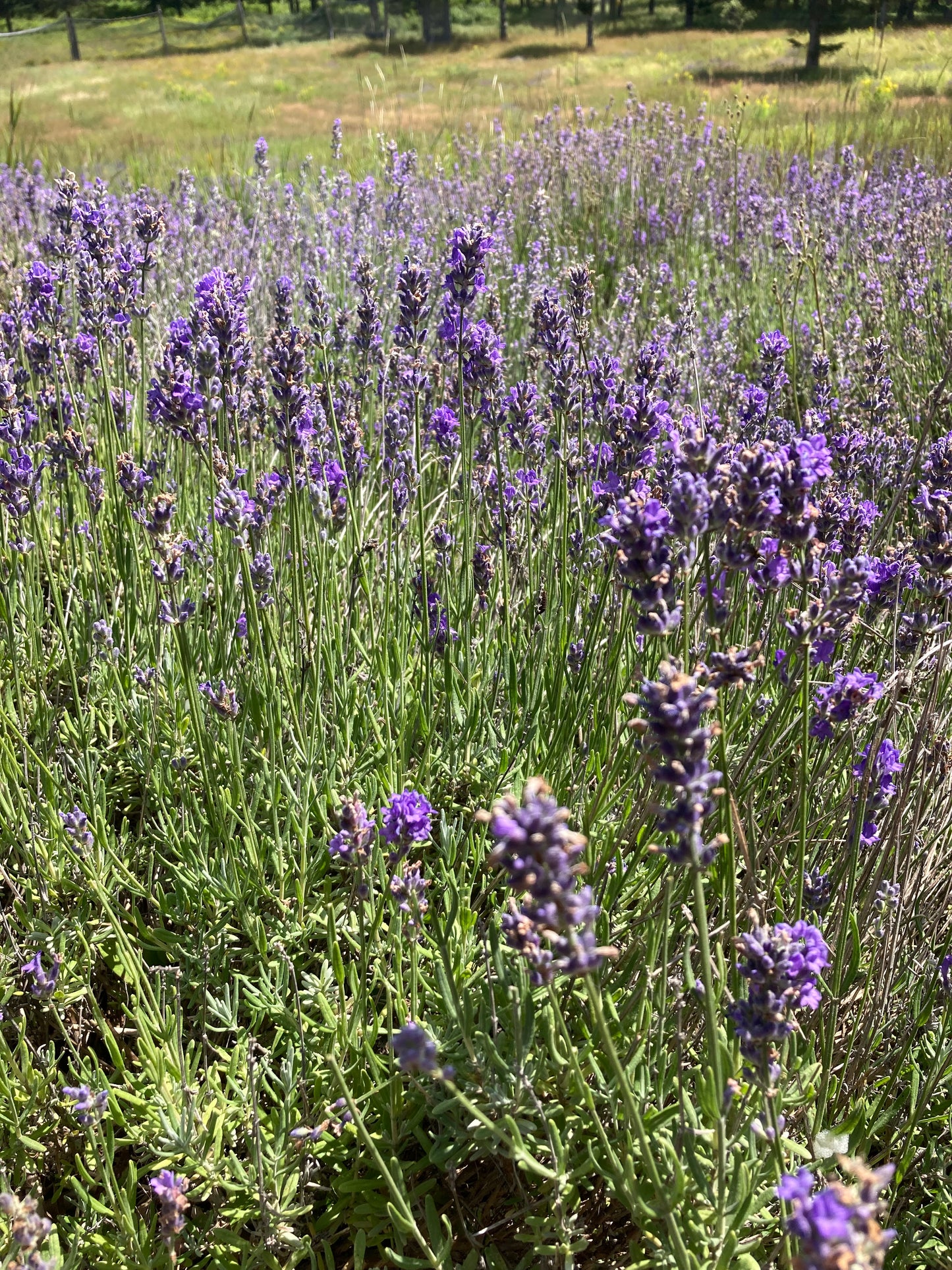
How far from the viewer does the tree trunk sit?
78.9 feet

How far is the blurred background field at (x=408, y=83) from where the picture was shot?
9188mm

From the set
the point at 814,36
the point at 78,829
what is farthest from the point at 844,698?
the point at 814,36

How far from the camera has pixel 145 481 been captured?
8.00 ft

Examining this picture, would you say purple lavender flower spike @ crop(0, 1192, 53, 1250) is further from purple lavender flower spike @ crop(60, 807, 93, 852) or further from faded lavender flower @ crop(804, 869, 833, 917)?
faded lavender flower @ crop(804, 869, 833, 917)

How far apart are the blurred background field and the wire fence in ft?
0.70

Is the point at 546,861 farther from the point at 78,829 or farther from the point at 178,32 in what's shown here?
the point at 178,32

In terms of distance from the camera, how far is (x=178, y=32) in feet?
190

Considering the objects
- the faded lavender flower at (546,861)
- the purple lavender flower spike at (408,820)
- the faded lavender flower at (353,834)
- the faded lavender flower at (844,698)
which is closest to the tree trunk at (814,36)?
the faded lavender flower at (844,698)

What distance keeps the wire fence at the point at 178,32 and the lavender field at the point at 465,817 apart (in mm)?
58503

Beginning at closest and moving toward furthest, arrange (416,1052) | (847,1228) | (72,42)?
(847,1228) < (416,1052) < (72,42)

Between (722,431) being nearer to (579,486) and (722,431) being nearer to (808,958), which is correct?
(579,486)

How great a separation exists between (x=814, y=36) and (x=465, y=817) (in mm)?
31865

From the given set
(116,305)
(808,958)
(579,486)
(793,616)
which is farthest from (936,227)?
(808,958)

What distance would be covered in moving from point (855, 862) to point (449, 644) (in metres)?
1.08
